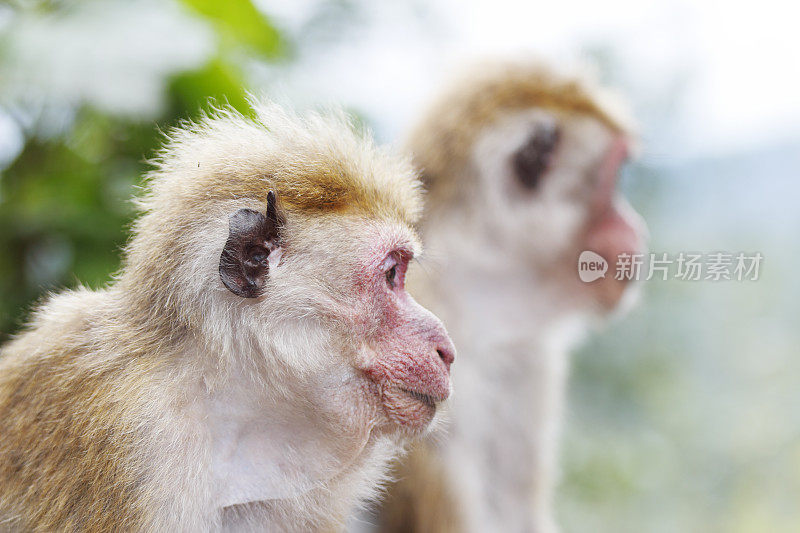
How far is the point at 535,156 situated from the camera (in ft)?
6.53

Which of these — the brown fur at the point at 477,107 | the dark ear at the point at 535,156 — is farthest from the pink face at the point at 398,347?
the dark ear at the point at 535,156

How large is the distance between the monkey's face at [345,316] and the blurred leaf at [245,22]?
1453 millimetres

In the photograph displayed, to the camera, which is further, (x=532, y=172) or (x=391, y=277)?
(x=532, y=172)

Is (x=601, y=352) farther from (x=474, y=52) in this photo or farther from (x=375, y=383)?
(x=375, y=383)

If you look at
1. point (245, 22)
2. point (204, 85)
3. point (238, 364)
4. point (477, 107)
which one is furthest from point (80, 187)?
point (238, 364)

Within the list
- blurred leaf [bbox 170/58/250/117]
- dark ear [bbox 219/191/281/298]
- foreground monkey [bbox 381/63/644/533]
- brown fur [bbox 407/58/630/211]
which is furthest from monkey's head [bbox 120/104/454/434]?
blurred leaf [bbox 170/58/250/117]

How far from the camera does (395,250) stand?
3.86 feet

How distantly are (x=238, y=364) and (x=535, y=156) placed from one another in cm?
115

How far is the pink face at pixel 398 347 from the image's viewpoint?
1125mm

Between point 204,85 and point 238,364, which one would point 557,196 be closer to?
point 204,85

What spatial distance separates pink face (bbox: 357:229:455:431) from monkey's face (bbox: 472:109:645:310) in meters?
0.85

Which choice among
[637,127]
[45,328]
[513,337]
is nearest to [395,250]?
[45,328]

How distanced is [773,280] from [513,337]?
157cm

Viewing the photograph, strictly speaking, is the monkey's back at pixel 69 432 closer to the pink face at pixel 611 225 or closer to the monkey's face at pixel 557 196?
the monkey's face at pixel 557 196
